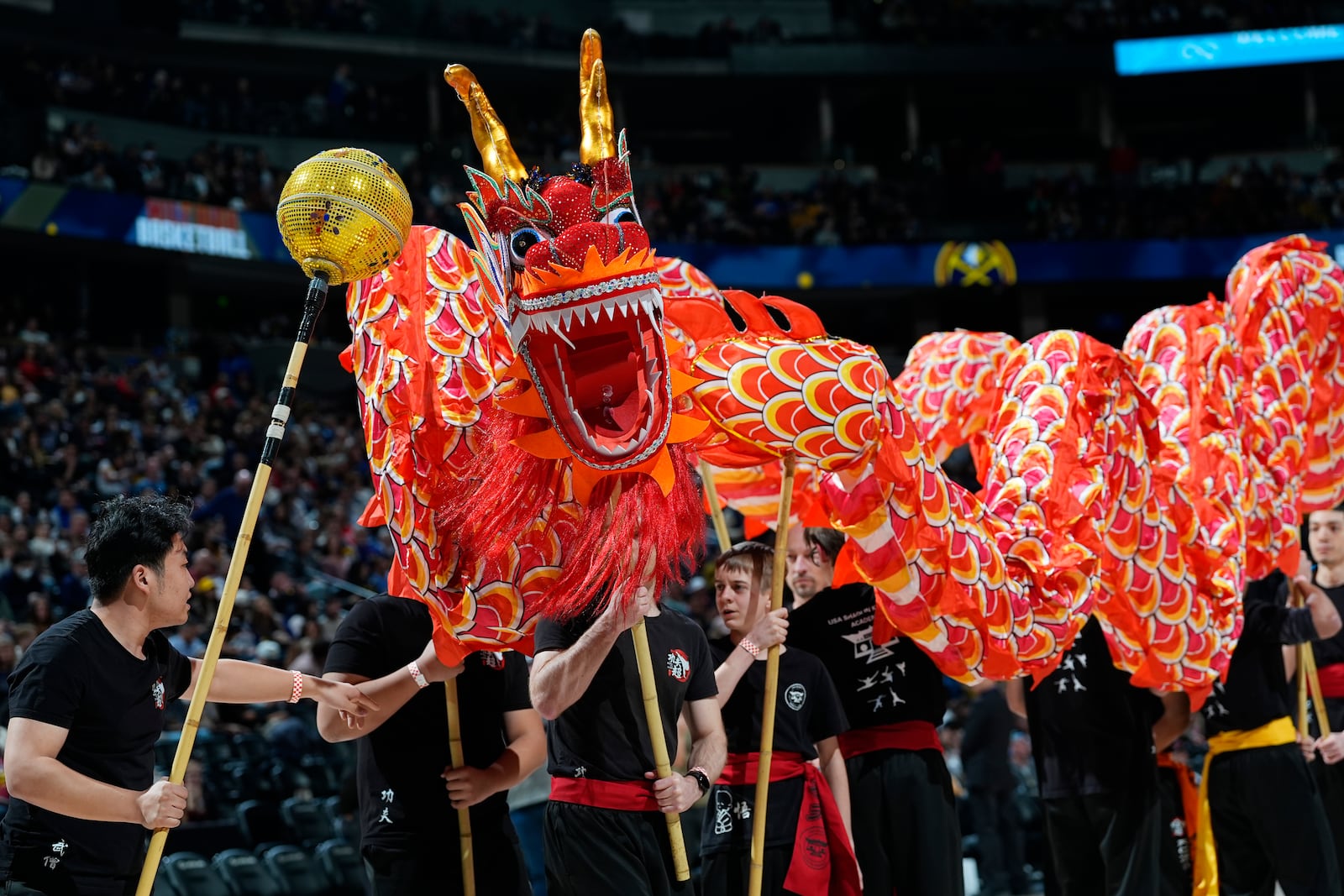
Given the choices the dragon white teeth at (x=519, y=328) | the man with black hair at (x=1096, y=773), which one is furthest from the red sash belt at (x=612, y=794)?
the man with black hair at (x=1096, y=773)

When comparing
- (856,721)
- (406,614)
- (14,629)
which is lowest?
(856,721)

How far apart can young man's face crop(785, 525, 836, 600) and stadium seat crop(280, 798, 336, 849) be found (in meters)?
3.66

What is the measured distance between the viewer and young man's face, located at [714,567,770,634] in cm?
416

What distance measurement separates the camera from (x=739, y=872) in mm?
4105

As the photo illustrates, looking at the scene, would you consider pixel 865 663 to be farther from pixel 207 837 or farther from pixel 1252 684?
pixel 207 837

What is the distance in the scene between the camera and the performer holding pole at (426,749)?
3.58m

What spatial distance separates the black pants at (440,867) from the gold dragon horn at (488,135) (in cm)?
158

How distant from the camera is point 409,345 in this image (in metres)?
3.49

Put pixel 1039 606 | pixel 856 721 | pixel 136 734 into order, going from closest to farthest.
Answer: pixel 136 734, pixel 1039 606, pixel 856 721

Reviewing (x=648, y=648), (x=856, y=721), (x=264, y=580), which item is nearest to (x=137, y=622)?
(x=648, y=648)

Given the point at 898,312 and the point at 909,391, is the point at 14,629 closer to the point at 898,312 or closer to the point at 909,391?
the point at 909,391

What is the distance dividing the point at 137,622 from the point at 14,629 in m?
5.31

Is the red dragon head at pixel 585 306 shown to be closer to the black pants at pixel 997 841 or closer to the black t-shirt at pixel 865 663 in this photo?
the black t-shirt at pixel 865 663

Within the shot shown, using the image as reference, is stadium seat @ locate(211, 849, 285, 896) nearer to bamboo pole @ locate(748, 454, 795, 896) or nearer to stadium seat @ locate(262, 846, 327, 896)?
stadium seat @ locate(262, 846, 327, 896)
